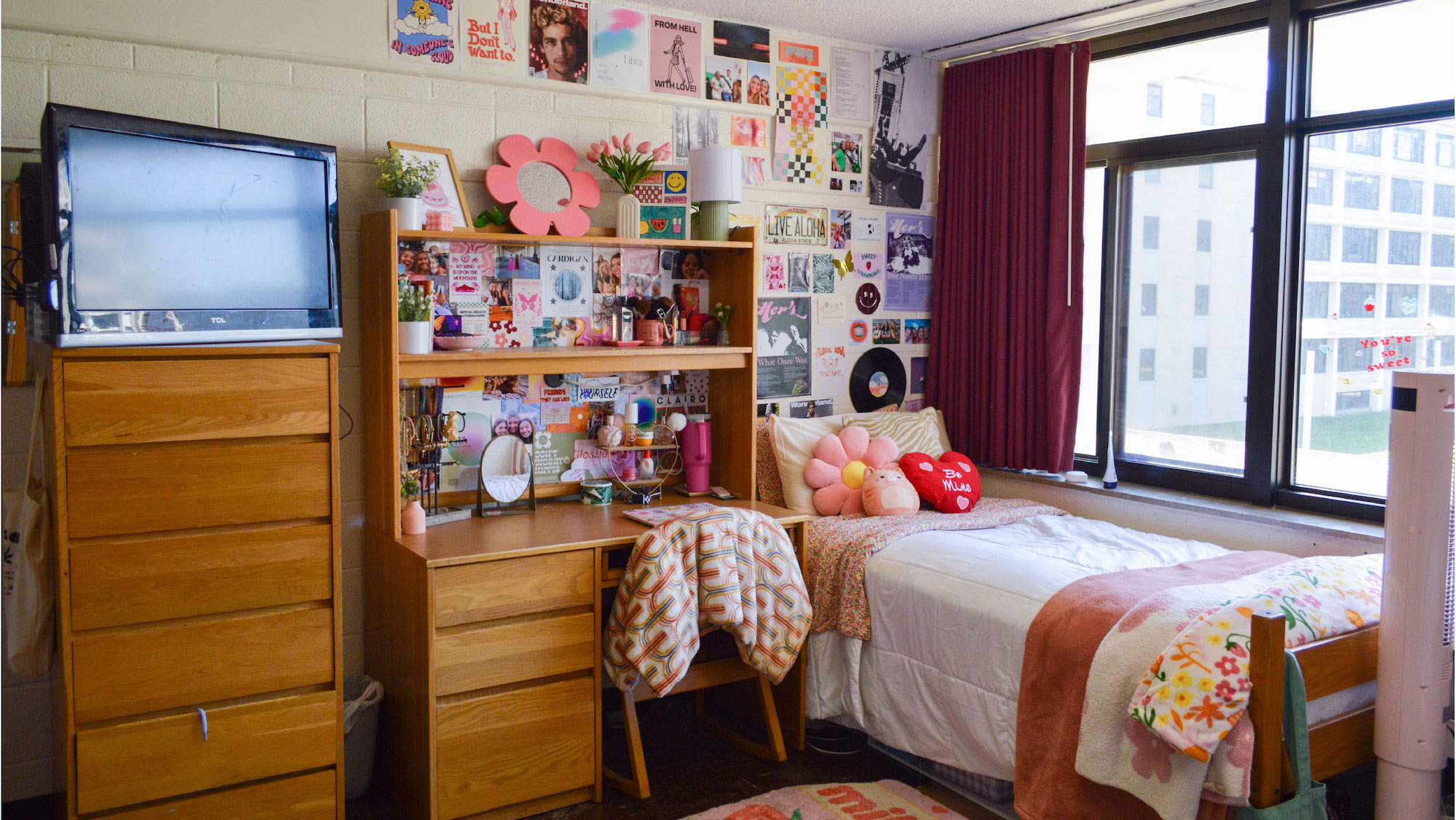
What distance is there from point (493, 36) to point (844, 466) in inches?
72.2

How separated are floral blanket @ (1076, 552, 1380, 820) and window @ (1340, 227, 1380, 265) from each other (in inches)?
44.5

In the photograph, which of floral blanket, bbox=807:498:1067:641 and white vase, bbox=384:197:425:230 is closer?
white vase, bbox=384:197:425:230

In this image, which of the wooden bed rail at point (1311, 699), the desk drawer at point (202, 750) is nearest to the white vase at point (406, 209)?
the desk drawer at point (202, 750)

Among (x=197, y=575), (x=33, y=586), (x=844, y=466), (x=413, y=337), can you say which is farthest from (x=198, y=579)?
(x=844, y=466)

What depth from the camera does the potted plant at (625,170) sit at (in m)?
3.21

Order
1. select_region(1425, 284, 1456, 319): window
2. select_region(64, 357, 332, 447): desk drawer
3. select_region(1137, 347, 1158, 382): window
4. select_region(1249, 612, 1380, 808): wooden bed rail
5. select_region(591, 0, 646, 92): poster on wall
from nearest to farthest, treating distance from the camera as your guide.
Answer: select_region(1249, 612, 1380, 808): wooden bed rail → select_region(64, 357, 332, 447): desk drawer → select_region(1425, 284, 1456, 319): window → select_region(591, 0, 646, 92): poster on wall → select_region(1137, 347, 1158, 382): window

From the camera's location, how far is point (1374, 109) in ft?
9.98

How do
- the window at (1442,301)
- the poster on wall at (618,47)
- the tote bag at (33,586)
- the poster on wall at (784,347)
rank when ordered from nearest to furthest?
the tote bag at (33,586) → the window at (1442,301) → the poster on wall at (618,47) → the poster on wall at (784,347)

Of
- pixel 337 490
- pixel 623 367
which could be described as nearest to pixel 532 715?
pixel 337 490

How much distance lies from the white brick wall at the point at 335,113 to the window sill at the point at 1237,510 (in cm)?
197

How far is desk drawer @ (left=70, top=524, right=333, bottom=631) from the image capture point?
7.29 ft

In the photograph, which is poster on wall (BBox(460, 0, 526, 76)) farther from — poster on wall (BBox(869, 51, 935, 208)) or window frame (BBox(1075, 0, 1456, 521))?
window frame (BBox(1075, 0, 1456, 521))

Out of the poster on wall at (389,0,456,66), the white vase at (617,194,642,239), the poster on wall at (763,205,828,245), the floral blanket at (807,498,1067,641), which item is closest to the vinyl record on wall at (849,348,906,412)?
the poster on wall at (763,205,828,245)

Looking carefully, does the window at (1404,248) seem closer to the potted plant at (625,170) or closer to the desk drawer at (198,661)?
the potted plant at (625,170)
